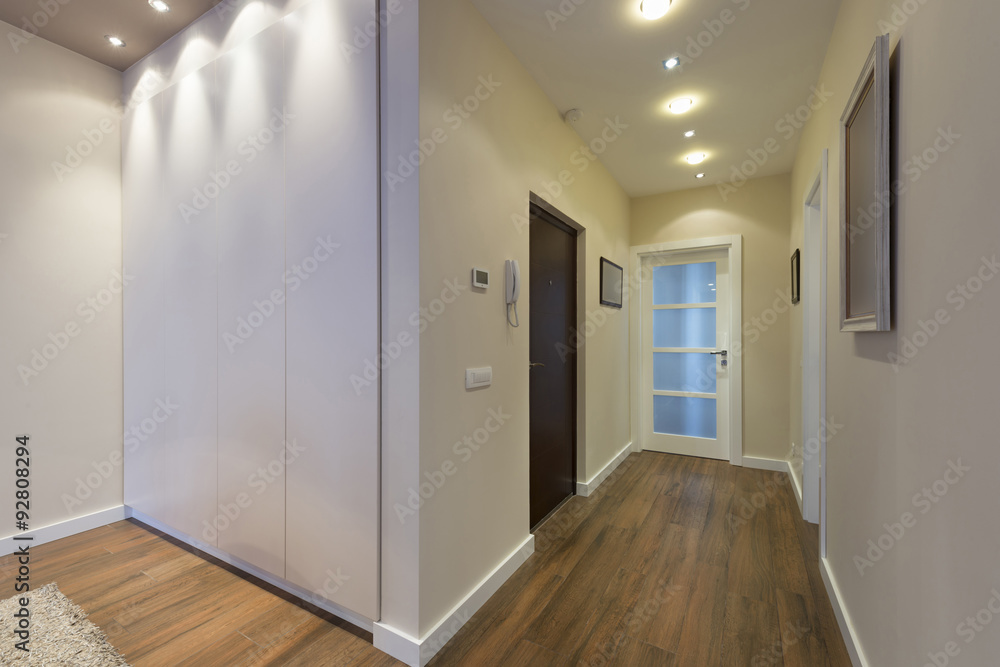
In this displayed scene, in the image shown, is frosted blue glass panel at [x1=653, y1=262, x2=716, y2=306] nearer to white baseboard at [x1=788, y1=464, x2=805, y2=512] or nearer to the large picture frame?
white baseboard at [x1=788, y1=464, x2=805, y2=512]

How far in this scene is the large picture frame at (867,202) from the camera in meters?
1.26

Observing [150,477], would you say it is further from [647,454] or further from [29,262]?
[647,454]

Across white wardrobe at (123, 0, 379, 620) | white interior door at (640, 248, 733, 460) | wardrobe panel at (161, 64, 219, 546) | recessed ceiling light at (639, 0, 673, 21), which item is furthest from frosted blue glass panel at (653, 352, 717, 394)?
wardrobe panel at (161, 64, 219, 546)

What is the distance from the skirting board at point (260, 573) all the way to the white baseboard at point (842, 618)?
178 cm

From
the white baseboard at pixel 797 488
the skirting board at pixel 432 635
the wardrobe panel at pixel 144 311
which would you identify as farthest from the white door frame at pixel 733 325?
the wardrobe panel at pixel 144 311

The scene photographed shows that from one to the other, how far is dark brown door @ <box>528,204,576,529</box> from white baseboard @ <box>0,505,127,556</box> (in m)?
2.69

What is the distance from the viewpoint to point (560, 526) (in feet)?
9.22

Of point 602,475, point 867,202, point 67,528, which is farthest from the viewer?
point 602,475

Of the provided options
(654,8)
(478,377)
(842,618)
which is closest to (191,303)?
(478,377)

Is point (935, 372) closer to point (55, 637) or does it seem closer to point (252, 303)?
point (252, 303)

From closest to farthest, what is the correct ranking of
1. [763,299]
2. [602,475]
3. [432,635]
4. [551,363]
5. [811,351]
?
[432,635], [811,351], [551,363], [602,475], [763,299]

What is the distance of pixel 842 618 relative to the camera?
5.78ft

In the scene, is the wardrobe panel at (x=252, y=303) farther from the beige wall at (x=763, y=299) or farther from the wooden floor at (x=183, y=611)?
the beige wall at (x=763, y=299)

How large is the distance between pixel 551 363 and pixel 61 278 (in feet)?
10.0
